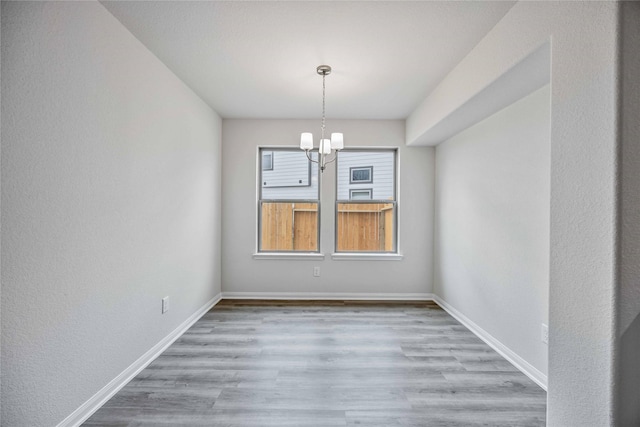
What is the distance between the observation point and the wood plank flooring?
5.85 feet

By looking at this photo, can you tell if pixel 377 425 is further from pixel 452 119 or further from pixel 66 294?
pixel 452 119

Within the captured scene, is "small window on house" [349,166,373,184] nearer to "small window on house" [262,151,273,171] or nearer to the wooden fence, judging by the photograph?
the wooden fence

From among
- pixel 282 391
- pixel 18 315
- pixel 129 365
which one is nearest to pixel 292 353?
pixel 282 391

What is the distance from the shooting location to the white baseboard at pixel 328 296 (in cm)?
412

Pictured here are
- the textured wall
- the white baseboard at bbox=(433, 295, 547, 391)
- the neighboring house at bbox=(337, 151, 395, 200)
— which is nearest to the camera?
the textured wall

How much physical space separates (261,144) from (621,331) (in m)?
3.79

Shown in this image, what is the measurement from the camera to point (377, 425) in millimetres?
1712

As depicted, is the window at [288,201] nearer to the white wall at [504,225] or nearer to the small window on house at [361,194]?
the small window on house at [361,194]

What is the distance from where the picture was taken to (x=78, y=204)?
1.69 m

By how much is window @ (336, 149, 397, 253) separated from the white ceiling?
1.08 metres

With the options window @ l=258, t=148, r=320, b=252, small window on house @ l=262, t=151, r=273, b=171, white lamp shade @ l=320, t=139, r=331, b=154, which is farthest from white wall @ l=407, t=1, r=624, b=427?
small window on house @ l=262, t=151, r=273, b=171

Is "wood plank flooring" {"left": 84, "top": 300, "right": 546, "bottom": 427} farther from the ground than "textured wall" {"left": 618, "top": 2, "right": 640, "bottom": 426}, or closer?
closer

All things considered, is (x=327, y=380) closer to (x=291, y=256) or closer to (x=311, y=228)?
(x=291, y=256)

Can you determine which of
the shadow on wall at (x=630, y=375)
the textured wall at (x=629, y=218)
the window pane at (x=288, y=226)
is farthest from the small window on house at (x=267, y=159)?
the shadow on wall at (x=630, y=375)
